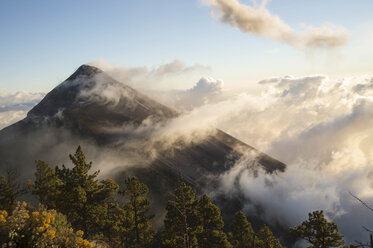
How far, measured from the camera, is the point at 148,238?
148 ft

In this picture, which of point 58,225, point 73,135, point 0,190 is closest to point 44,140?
point 73,135

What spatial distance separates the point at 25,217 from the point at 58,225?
3239 millimetres

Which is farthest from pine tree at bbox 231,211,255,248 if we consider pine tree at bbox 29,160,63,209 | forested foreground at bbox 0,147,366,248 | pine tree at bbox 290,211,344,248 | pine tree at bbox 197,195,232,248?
pine tree at bbox 29,160,63,209

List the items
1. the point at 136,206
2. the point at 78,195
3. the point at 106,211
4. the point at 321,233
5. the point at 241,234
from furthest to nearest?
the point at 241,234
the point at 136,206
the point at 321,233
the point at 106,211
the point at 78,195

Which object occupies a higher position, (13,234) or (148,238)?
(13,234)

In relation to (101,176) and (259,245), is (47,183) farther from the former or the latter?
(101,176)

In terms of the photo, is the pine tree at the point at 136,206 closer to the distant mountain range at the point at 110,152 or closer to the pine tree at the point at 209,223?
the pine tree at the point at 209,223

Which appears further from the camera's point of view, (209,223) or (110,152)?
(110,152)

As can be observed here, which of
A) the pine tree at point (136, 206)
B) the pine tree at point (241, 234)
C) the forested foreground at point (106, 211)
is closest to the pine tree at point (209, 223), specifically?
the forested foreground at point (106, 211)

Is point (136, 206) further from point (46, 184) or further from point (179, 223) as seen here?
point (46, 184)

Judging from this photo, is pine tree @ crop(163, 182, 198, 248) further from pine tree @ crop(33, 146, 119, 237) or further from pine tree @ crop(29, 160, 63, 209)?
pine tree @ crop(29, 160, 63, 209)

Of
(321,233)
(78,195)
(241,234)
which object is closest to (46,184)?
(78,195)

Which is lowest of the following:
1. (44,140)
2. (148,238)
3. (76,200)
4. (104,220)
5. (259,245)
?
(259,245)

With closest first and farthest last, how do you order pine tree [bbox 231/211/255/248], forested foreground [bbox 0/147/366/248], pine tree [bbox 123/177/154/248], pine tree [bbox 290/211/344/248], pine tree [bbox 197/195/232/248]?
forested foreground [bbox 0/147/366/248]
pine tree [bbox 290/211/344/248]
pine tree [bbox 197/195/232/248]
pine tree [bbox 123/177/154/248]
pine tree [bbox 231/211/255/248]
